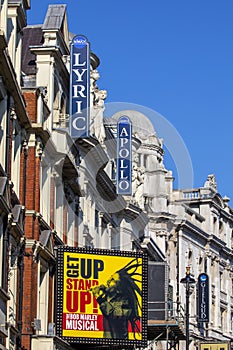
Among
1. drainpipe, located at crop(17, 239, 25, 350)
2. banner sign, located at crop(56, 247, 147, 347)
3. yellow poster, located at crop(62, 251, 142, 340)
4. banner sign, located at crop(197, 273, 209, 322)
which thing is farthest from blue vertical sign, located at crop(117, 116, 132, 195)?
banner sign, located at crop(197, 273, 209, 322)

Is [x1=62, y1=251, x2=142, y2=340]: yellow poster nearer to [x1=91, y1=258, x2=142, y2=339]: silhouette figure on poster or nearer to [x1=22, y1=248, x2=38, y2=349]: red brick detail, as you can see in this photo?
[x1=91, y1=258, x2=142, y2=339]: silhouette figure on poster

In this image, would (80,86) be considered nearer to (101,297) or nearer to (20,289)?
(101,297)

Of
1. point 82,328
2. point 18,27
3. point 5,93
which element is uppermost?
point 18,27

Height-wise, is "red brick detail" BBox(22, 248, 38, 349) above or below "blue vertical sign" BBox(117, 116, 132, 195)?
below

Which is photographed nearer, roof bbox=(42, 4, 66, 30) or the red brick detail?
the red brick detail

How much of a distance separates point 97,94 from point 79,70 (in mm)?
7445

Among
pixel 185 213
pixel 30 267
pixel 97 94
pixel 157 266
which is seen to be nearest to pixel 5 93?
pixel 30 267

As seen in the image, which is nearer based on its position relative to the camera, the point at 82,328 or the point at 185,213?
the point at 82,328

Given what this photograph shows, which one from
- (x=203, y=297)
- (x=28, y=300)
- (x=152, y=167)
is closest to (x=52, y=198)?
(x=28, y=300)

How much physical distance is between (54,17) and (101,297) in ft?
39.2

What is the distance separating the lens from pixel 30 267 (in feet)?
122

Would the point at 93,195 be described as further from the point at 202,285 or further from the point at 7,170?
the point at 202,285

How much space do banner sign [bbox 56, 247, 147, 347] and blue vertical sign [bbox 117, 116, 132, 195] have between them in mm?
10303

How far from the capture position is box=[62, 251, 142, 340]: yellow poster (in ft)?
138
